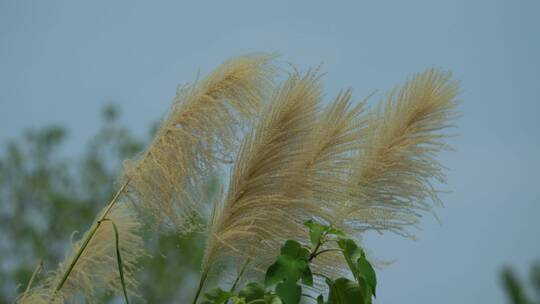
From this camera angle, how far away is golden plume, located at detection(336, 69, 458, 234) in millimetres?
2611

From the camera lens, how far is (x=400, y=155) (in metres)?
2.64

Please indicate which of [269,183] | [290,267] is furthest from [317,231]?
[269,183]

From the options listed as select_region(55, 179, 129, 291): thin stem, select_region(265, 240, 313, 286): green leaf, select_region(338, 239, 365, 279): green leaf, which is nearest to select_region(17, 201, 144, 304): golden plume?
select_region(55, 179, 129, 291): thin stem

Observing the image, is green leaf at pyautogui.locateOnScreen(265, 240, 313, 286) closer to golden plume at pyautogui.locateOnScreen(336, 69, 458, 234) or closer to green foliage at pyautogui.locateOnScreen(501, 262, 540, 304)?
golden plume at pyautogui.locateOnScreen(336, 69, 458, 234)

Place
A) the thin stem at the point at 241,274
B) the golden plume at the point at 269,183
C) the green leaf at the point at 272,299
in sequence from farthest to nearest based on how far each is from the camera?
the thin stem at the point at 241,274 < the golden plume at the point at 269,183 < the green leaf at the point at 272,299

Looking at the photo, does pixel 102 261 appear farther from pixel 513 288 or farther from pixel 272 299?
pixel 513 288

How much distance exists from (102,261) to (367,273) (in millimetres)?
1084

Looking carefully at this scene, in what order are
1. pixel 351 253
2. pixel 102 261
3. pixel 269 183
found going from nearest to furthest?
pixel 351 253
pixel 269 183
pixel 102 261

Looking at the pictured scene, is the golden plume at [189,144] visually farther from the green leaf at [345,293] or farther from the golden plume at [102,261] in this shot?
the green leaf at [345,293]

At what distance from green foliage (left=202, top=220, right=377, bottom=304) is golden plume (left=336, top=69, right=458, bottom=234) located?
0.82 ft

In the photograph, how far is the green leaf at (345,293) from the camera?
228 cm

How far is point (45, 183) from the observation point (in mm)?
16391

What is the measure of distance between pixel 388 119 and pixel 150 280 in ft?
40.9

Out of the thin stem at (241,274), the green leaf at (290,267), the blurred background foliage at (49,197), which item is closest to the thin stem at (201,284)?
the thin stem at (241,274)
